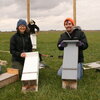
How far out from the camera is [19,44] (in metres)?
6.28

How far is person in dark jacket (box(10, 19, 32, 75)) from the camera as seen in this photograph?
20.2 feet

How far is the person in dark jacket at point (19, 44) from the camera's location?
6145mm

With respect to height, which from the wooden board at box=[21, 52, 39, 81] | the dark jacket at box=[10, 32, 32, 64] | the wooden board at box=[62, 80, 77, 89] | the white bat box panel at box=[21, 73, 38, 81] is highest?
the dark jacket at box=[10, 32, 32, 64]

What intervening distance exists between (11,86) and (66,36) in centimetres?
180

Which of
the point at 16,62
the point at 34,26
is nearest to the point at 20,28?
the point at 16,62

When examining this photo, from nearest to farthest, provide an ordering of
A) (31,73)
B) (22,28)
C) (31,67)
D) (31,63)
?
(31,73) < (31,67) < (31,63) < (22,28)

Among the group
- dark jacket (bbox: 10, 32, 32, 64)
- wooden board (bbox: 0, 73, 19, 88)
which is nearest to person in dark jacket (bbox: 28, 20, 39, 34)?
dark jacket (bbox: 10, 32, 32, 64)

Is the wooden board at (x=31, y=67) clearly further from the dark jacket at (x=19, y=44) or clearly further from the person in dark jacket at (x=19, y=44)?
the dark jacket at (x=19, y=44)

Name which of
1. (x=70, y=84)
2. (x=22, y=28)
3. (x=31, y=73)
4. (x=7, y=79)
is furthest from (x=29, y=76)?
(x=22, y=28)

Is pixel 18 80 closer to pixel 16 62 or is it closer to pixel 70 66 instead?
pixel 16 62

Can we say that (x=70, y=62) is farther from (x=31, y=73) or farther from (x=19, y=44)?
(x=19, y=44)

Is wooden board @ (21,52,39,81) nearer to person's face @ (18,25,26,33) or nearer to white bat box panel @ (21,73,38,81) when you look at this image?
white bat box panel @ (21,73,38,81)

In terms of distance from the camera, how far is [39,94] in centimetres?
480

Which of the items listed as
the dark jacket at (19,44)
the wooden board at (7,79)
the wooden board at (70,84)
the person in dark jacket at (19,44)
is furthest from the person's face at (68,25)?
the wooden board at (7,79)
